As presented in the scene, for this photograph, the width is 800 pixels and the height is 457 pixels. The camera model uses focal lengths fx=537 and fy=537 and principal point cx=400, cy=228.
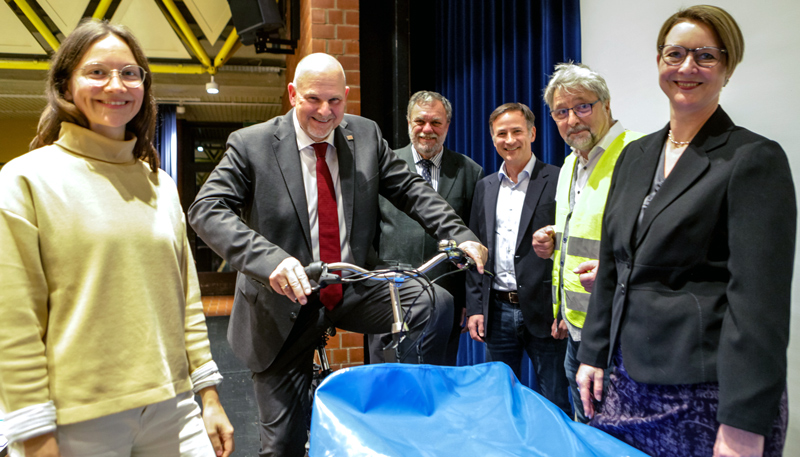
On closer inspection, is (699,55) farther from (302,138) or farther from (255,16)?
(255,16)

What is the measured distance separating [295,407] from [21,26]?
24.6 feet

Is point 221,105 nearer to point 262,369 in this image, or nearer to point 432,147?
point 432,147

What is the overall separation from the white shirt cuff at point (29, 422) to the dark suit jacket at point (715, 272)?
1.28 meters

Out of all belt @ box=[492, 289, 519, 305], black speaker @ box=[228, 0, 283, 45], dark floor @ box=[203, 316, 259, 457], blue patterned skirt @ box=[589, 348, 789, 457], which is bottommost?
dark floor @ box=[203, 316, 259, 457]

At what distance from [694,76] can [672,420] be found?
802mm

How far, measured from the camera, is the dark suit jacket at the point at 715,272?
109 cm

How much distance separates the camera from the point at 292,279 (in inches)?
54.1

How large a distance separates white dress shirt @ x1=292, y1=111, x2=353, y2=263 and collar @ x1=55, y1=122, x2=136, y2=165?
2.24 ft

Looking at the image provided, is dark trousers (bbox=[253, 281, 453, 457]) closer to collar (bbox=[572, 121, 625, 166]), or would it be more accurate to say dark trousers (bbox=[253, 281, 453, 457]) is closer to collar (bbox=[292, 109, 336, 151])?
collar (bbox=[292, 109, 336, 151])

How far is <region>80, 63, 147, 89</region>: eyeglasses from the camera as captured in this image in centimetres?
124

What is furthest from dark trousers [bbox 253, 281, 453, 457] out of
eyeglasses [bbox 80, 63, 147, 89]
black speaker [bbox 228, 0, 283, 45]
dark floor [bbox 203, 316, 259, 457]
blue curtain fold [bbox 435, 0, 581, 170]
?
black speaker [bbox 228, 0, 283, 45]

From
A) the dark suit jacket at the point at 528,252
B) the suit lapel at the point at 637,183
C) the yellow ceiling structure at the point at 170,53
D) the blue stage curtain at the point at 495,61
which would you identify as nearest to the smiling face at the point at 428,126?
the dark suit jacket at the point at 528,252

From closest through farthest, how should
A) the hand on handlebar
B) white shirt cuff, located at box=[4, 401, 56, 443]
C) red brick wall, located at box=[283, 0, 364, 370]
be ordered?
white shirt cuff, located at box=[4, 401, 56, 443], the hand on handlebar, red brick wall, located at box=[283, 0, 364, 370]

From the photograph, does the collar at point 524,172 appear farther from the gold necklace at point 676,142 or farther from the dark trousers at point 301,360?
the gold necklace at point 676,142
